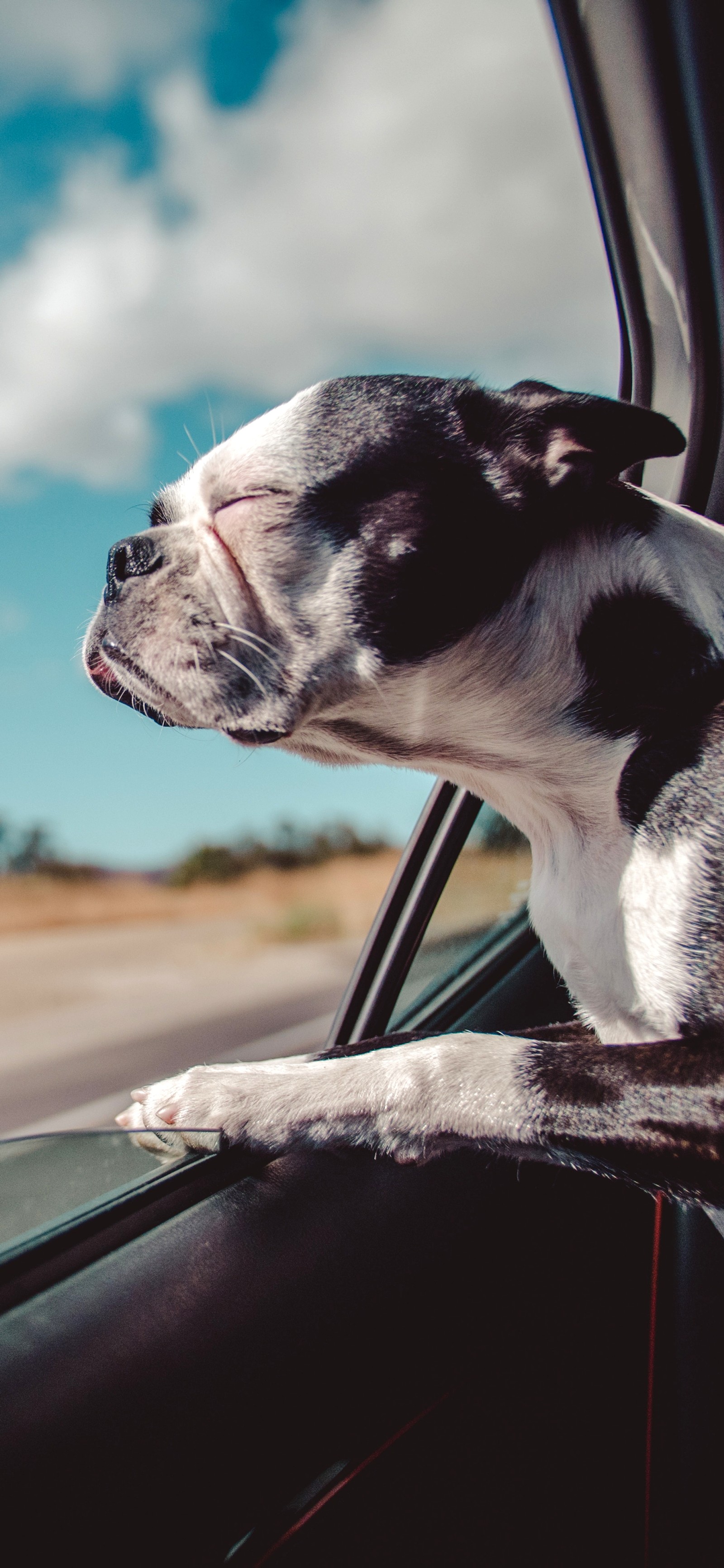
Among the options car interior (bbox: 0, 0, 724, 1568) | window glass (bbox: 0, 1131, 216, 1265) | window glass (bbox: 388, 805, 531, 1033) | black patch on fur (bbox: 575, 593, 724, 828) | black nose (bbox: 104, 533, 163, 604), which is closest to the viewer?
car interior (bbox: 0, 0, 724, 1568)

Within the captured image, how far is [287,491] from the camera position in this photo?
1.56 meters

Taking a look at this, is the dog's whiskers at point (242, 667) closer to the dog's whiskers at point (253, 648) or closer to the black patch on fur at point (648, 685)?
the dog's whiskers at point (253, 648)

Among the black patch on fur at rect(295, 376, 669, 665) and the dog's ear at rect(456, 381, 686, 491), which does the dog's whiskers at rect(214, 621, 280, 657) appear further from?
the dog's ear at rect(456, 381, 686, 491)

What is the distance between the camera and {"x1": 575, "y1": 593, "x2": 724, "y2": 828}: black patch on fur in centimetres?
150

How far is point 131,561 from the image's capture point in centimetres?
162

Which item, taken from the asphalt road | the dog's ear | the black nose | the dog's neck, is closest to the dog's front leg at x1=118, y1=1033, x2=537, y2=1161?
the asphalt road

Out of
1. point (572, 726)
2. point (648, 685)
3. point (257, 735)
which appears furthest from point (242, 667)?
point (648, 685)

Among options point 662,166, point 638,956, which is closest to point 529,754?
point 638,956

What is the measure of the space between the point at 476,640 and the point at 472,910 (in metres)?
1.03

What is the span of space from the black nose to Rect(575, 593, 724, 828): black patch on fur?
76 centimetres

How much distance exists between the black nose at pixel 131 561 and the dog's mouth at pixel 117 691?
129 mm

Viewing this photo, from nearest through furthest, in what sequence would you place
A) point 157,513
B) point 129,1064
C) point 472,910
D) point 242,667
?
1. point 242,667
2. point 157,513
3. point 129,1064
4. point 472,910

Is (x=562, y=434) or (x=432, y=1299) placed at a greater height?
(x=562, y=434)

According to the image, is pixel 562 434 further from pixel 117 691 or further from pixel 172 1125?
pixel 172 1125
